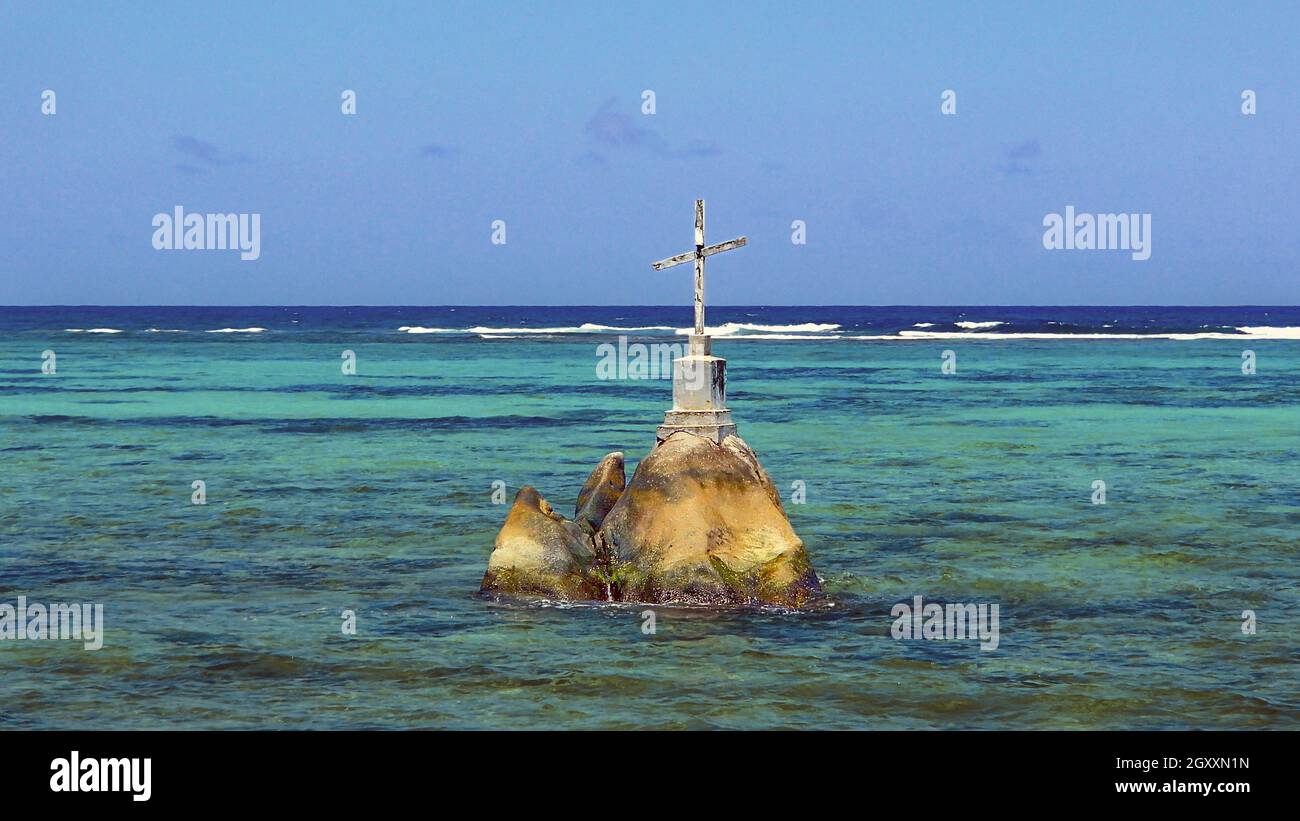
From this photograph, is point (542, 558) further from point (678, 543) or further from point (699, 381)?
point (699, 381)

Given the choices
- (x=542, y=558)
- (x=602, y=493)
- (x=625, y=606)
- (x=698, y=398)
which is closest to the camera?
(x=625, y=606)

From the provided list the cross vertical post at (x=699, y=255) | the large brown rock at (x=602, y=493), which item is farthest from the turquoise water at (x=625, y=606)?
the cross vertical post at (x=699, y=255)

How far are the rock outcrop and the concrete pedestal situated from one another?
13 cm

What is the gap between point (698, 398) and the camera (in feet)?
54.0

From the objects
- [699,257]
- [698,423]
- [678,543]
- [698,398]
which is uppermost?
[699,257]

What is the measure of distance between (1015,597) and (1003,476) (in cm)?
1208

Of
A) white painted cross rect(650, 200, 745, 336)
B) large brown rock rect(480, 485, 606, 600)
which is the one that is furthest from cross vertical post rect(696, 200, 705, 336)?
large brown rock rect(480, 485, 606, 600)

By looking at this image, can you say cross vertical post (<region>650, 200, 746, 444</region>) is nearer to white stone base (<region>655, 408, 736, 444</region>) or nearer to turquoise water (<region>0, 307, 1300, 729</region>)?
white stone base (<region>655, 408, 736, 444</region>)

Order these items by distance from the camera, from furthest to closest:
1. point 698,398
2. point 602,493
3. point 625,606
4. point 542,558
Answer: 1. point 602,493
2. point 542,558
3. point 698,398
4. point 625,606

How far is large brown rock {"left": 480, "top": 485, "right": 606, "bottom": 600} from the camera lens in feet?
54.3

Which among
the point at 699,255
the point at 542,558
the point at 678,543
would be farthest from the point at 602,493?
the point at 699,255

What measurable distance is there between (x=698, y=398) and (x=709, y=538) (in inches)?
61.2

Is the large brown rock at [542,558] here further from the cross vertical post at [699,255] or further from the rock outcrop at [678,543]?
the cross vertical post at [699,255]

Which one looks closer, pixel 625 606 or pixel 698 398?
pixel 625 606
